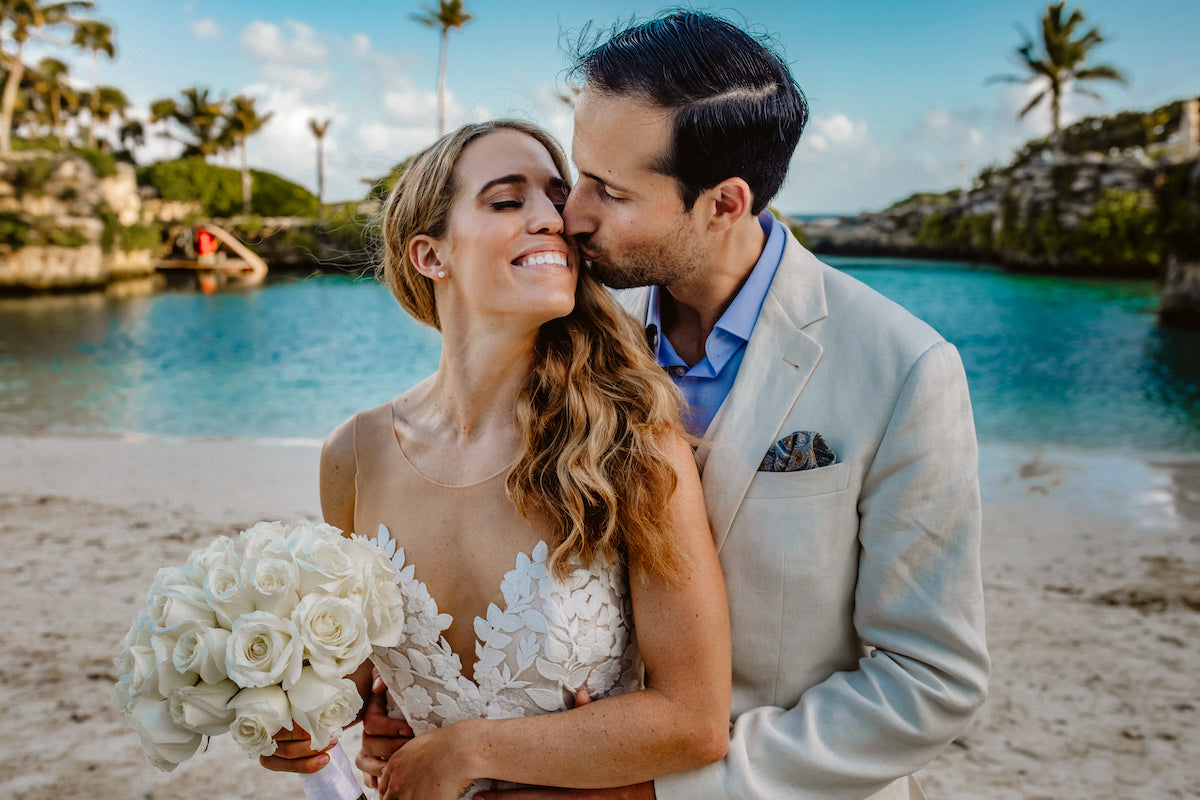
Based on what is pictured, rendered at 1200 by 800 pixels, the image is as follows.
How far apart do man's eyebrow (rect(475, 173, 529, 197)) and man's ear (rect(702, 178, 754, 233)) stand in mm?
494

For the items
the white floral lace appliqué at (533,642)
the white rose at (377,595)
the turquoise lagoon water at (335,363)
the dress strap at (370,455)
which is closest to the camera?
the white rose at (377,595)

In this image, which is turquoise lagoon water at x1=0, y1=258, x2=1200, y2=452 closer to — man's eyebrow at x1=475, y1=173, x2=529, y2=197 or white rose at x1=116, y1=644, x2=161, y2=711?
man's eyebrow at x1=475, y1=173, x2=529, y2=197

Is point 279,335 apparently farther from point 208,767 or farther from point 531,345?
point 531,345

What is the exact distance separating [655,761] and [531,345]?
3.66 ft

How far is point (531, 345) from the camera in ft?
7.84

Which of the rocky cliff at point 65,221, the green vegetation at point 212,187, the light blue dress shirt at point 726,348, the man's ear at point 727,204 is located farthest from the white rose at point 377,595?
the green vegetation at point 212,187

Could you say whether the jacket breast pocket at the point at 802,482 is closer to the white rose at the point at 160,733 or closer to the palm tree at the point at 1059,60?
the white rose at the point at 160,733

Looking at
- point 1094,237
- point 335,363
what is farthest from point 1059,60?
point 335,363

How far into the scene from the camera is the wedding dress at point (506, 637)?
206 cm

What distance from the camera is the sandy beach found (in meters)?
4.31

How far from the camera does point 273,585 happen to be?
5.64ft

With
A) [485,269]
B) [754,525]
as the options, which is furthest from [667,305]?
[754,525]

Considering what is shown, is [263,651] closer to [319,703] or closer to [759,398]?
[319,703]

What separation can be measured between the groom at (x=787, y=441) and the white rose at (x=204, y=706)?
0.66 metres
